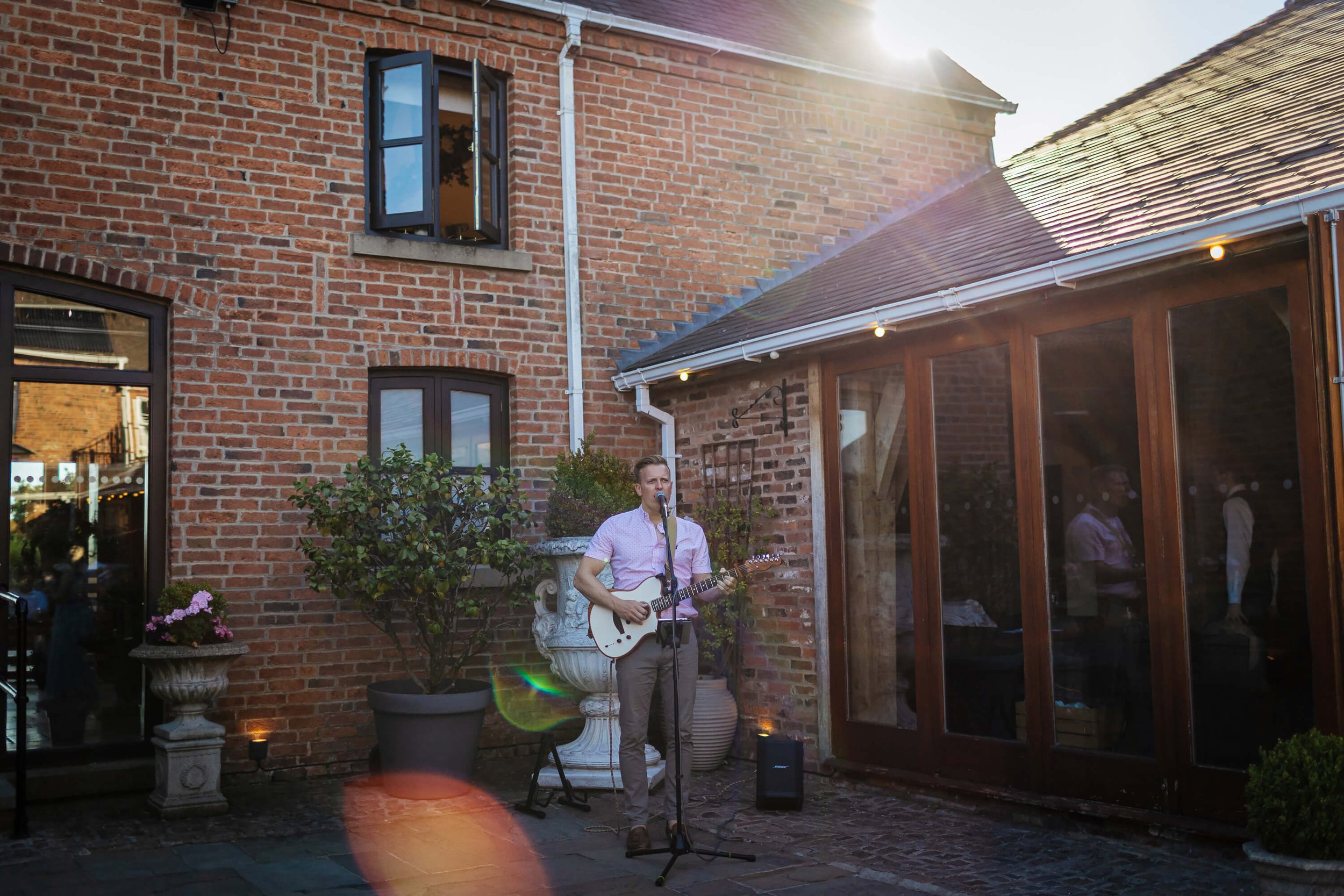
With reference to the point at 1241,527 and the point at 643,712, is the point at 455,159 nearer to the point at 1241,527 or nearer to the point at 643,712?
the point at 643,712

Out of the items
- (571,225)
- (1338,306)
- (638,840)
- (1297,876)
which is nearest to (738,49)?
(571,225)

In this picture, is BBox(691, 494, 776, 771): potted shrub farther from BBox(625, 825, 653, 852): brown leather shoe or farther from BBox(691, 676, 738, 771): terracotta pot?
BBox(625, 825, 653, 852): brown leather shoe

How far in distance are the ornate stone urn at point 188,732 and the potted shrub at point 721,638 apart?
2.93 m

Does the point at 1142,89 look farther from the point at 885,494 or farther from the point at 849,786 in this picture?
the point at 849,786

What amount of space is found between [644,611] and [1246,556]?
2.77 meters

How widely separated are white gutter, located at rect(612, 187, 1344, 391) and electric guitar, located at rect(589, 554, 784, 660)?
1761 millimetres

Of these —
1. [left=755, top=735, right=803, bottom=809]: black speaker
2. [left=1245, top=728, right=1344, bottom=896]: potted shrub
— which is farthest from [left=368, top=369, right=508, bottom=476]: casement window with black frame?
[left=1245, top=728, right=1344, bottom=896]: potted shrub

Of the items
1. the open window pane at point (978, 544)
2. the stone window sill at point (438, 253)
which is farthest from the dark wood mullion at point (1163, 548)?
the stone window sill at point (438, 253)

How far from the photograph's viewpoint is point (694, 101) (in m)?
9.62

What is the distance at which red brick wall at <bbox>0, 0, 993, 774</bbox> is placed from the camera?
7414mm

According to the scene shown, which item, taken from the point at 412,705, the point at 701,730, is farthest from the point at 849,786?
the point at 412,705

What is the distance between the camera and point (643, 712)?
5887 millimetres

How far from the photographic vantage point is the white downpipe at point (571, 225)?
8.84m

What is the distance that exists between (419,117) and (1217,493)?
584cm
